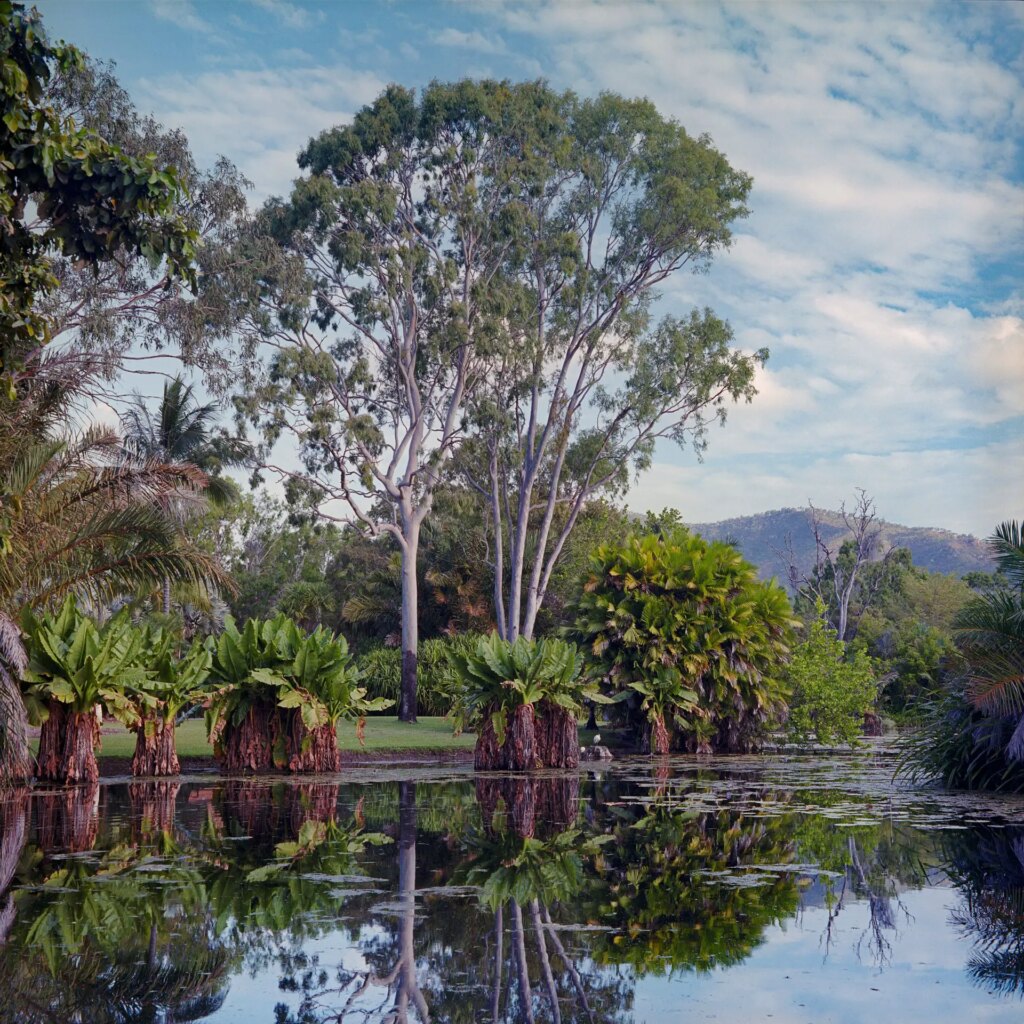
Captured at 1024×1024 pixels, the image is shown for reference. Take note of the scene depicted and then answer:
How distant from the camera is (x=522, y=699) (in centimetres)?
1596

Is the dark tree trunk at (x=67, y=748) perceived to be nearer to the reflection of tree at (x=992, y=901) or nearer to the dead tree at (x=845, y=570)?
the reflection of tree at (x=992, y=901)

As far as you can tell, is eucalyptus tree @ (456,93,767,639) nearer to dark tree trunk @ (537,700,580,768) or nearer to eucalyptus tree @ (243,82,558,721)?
eucalyptus tree @ (243,82,558,721)

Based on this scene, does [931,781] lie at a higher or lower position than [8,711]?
lower

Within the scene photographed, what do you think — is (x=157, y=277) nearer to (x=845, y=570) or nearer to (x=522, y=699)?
(x=522, y=699)

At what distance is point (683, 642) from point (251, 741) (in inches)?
351

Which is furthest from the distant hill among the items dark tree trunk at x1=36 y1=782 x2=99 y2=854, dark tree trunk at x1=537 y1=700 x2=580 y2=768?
dark tree trunk at x1=36 y1=782 x2=99 y2=854

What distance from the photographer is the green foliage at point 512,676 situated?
1584 cm

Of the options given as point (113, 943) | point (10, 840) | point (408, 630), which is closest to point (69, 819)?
point (10, 840)

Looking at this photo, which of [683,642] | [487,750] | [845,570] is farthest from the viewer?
[845,570]

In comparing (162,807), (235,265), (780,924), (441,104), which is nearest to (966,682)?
(780,924)

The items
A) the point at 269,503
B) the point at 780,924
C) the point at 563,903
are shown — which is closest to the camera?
the point at 780,924

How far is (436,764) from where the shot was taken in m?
18.2

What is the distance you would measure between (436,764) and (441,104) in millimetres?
19519

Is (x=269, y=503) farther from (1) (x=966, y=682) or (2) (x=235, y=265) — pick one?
(1) (x=966, y=682)
